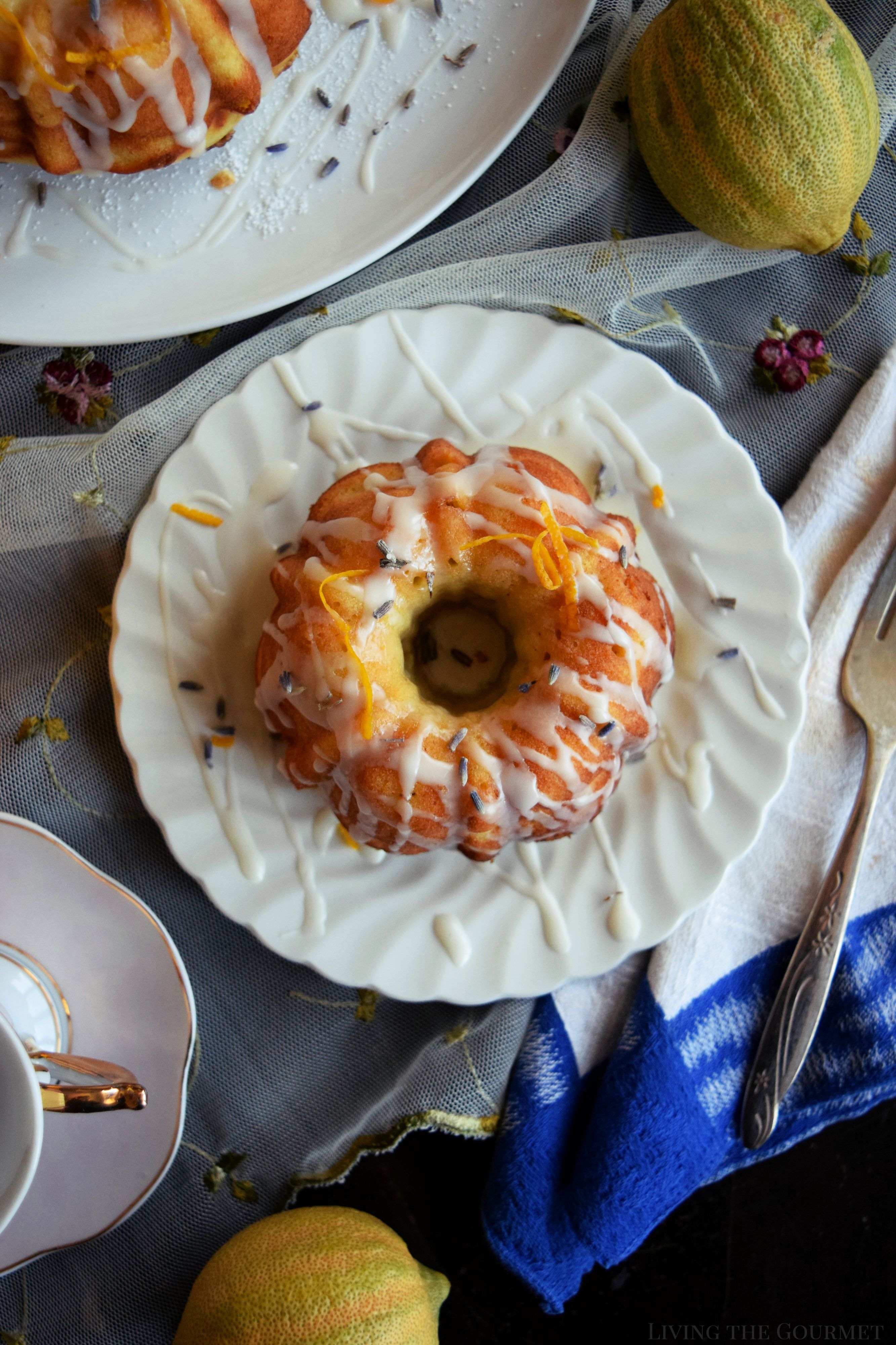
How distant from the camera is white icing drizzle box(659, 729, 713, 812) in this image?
1520 mm

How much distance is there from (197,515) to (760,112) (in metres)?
0.96

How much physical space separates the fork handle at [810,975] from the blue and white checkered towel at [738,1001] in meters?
0.03

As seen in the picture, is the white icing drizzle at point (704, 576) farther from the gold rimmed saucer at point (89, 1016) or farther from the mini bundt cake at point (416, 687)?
the gold rimmed saucer at point (89, 1016)

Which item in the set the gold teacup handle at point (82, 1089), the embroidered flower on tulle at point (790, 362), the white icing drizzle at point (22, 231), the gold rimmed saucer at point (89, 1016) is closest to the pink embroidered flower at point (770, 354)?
the embroidered flower on tulle at point (790, 362)

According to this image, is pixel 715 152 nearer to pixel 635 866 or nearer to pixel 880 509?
pixel 880 509

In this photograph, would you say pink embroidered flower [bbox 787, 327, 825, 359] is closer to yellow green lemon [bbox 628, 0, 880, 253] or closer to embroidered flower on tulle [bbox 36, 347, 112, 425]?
yellow green lemon [bbox 628, 0, 880, 253]

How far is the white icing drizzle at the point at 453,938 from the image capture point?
1.50 metres

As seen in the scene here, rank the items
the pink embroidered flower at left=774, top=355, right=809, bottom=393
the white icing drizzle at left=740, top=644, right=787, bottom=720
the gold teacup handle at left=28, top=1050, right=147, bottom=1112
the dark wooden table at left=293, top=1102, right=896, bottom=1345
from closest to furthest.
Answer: the gold teacup handle at left=28, top=1050, right=147, bottom=1112
the white icing drizzle at left=740, top=644, right=787, bottom=720
the pink embroidered flower at left=774, top=355, right=809, bottom=393
the dark wooden table at left=293, top=1102, right=896, bottom=1345

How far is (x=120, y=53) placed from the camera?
1.32m

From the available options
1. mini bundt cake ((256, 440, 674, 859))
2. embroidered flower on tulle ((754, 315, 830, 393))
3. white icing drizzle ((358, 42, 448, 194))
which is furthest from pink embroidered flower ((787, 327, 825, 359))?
white icing drizzle ((358, 42, 448, 194))

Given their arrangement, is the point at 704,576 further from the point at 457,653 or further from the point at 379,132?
the point at 379,132

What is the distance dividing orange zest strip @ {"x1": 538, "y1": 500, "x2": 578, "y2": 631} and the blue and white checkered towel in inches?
18.3

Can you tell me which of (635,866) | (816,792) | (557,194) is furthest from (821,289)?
(635,866)

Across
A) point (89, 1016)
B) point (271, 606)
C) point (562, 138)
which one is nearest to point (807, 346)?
point (562, 138)
